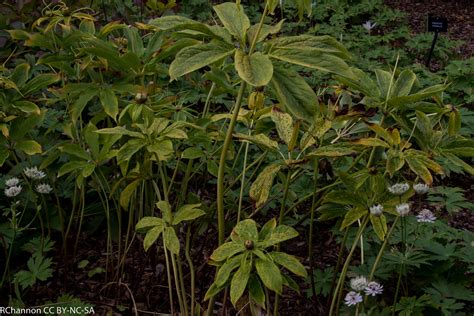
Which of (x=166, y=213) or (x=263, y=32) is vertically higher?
(x=263, y=32)

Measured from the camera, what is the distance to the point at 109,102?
1658mm

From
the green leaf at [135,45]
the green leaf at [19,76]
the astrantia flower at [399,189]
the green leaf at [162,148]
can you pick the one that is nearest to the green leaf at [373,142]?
the astrantia flower at [399,189]

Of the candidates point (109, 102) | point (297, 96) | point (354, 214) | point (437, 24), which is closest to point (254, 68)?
point (297, 96)

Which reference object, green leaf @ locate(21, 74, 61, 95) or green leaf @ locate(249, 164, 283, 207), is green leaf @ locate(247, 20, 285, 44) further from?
green leaf @ locate(21, 74, 61, 95)

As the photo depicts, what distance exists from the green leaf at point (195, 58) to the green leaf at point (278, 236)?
0.46 meters

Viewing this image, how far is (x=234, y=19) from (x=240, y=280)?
0.61 meters

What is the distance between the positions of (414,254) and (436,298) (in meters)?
0.15

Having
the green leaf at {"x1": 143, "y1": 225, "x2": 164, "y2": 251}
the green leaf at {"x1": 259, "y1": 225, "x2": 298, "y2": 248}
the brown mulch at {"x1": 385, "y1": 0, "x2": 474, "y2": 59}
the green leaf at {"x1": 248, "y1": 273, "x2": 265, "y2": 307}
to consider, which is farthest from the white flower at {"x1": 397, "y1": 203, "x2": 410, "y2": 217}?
the brown mulch at {"x1": 385, "y1": 0, "x2": 474, "y2": 59}

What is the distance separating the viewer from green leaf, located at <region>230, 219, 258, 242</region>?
54.4 inches

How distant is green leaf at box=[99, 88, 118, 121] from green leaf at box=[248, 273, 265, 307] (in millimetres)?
625

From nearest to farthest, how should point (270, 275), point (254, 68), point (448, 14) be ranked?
point (254, 68), point (270, 275), point (448, 14)

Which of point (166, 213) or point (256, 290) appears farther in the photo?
point (166, 213)

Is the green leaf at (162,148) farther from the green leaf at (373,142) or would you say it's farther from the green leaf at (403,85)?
the green leaf at (403,85)

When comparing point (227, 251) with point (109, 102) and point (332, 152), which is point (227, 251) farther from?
point (109, 102)
